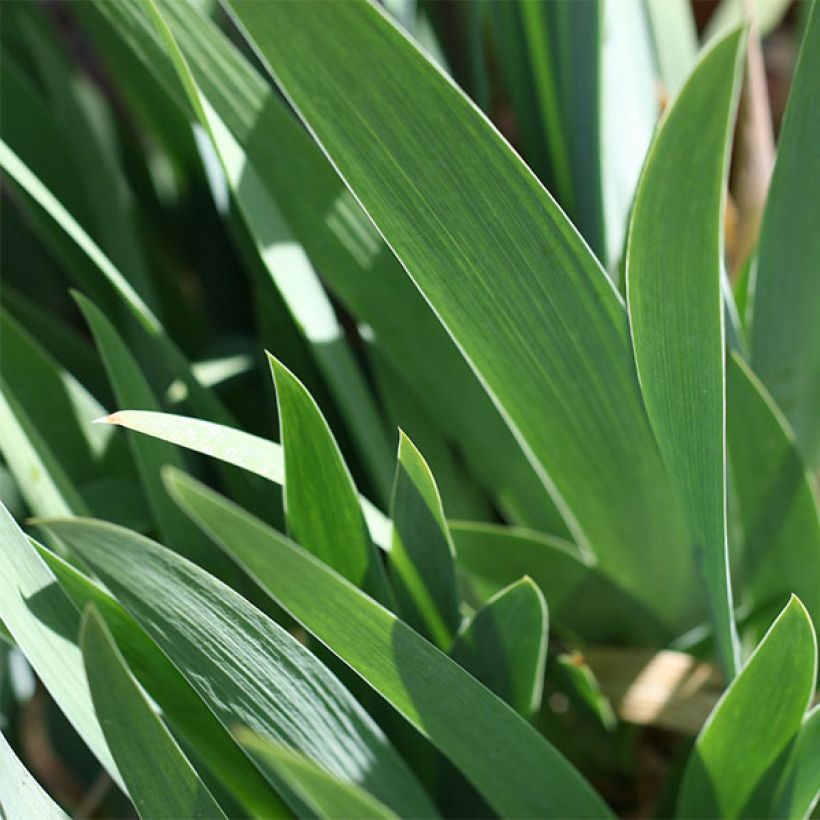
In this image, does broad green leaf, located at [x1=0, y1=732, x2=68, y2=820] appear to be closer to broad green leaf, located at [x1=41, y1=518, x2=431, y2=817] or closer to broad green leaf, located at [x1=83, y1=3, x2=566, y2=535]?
broad green leaf, located at [x1=41, y1=518, x2=431, y2=817]

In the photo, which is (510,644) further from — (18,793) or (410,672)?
(18,793)

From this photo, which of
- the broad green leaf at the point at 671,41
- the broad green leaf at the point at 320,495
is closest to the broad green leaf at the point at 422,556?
the broad green leaf at the point at 320,495

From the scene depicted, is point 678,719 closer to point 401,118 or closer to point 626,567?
point 626,567

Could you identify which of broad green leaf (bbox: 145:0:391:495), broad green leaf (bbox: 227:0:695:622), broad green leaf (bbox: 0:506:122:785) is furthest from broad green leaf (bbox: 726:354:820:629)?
broad green leaf (bbox: 0:506:122:785)

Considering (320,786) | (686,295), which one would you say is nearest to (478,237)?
(686,295)

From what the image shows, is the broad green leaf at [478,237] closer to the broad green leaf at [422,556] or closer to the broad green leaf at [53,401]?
the broad green leaf at [422,556]

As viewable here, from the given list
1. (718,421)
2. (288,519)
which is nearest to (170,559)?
(288,519)

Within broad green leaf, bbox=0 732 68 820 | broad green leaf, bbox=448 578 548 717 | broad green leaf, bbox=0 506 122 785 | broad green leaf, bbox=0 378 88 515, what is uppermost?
broad green leaf, bbox=0 378 88 515
